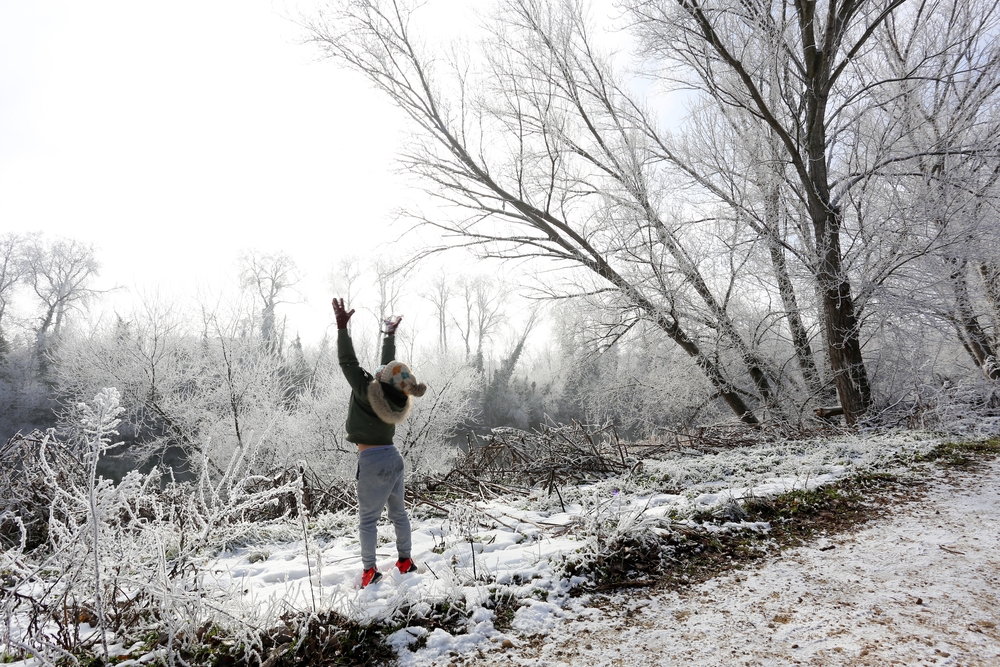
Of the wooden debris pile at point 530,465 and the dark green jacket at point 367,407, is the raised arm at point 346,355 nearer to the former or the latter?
the dark green jacket at point 367,407

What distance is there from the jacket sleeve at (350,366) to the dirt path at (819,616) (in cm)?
173

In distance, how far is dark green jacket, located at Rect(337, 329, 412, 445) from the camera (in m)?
3.10

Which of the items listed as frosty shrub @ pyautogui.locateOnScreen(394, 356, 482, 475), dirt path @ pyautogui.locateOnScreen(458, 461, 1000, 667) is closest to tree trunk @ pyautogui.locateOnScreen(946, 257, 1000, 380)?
dirt path @ pyautogui.locateOnScreen(458, 461, 1000, 667)

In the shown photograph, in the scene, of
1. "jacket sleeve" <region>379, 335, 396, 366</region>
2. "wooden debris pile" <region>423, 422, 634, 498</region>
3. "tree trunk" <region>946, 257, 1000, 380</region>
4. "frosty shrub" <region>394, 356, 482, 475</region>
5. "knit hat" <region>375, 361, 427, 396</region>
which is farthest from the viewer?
"frosty shrub" <region>394, 356, 482, 475</region>

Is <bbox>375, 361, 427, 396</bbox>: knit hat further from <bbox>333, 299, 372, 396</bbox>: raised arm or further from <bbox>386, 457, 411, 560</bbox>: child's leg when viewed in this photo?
<bbox>386, 457, 411, 560</bbox>: child's leg

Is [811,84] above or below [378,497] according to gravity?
above

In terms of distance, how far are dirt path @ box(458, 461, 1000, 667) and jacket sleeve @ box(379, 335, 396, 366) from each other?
2054 mm

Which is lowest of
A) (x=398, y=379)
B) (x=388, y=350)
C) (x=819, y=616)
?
(x=819, y=616)

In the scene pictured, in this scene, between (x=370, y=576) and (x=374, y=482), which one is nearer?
(x=370, y=576)

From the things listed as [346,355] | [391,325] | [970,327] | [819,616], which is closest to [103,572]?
[346,355]

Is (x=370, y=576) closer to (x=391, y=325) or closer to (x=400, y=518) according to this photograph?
(x=400, y=518)

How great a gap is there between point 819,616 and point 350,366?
2911 mm

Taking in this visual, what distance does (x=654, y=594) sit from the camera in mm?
2533

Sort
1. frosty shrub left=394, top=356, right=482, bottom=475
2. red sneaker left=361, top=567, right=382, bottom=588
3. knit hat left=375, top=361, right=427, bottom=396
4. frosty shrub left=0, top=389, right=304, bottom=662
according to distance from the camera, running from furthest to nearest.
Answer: frosty shrub left=394, top=356, right=482, bottom=475 → knit hat left=375, top=361, right=427, bottom=396 → red sneaker left=361, top=567, right=382, bottom=588 → frosty shrub left=0, top=389, right=304, bottom=662
